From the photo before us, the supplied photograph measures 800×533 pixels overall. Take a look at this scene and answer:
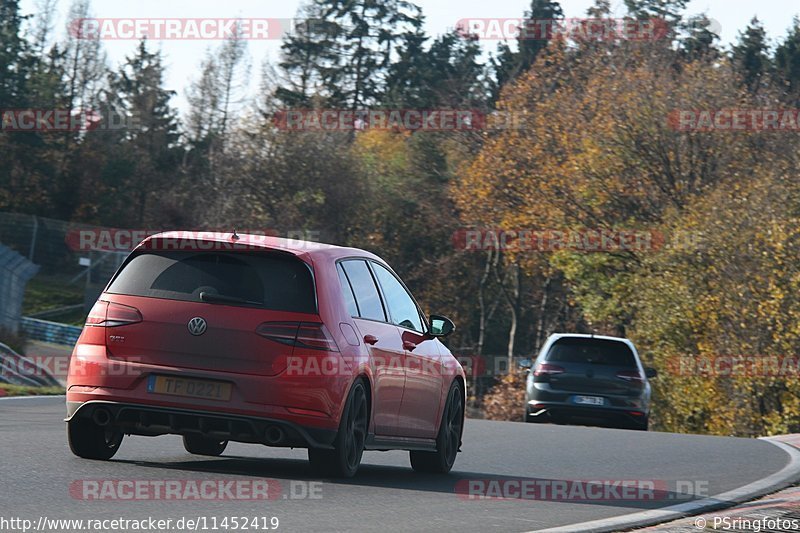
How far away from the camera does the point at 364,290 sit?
10539mm

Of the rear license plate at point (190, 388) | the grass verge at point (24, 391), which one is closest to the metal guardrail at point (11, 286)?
the grass verge at point (24, 391)

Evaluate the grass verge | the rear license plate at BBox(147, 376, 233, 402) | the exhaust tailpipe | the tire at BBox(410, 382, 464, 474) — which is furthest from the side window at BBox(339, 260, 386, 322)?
the grass verge

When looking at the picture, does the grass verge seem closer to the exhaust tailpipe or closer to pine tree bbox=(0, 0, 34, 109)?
the exhaust tailpipe

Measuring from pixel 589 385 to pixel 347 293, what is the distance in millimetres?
12727

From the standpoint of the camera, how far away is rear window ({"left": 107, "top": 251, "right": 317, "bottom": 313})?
31.4 feet

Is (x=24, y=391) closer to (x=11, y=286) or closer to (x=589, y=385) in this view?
(x=589, y=385)

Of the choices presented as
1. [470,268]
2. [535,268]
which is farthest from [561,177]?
[470,268]

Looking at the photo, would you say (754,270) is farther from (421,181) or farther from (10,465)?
(421,181)

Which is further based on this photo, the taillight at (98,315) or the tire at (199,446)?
the tire at (199,446)

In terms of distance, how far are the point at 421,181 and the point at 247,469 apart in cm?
5924

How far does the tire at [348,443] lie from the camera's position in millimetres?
9656

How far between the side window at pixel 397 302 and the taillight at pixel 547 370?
Answer: 10915mm

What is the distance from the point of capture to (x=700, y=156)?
45281 millimetres

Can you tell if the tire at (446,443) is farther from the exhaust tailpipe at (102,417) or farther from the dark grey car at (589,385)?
the dark grey car at (589,385)
